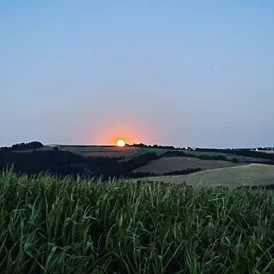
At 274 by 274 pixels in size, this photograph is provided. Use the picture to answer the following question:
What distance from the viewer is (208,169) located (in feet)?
26.6

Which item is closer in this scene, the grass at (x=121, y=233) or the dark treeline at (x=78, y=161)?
the grass at (x=121, y=233)

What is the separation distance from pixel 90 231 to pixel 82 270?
1.83ft

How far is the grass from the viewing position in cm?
235

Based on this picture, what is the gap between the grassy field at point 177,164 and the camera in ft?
26.5

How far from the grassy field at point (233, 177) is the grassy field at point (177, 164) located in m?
0.58

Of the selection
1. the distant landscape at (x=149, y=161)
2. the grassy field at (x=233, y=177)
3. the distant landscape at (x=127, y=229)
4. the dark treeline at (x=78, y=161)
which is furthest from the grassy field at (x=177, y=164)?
the distant landscape at (x=127, y=229)

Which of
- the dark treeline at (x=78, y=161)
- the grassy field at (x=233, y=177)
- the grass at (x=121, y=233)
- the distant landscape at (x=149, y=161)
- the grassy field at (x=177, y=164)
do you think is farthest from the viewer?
the grassy field at (x=177, y=164)

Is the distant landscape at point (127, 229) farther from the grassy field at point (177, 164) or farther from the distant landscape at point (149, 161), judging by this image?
the grassy field at point (177, 164)

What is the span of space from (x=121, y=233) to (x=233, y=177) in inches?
178

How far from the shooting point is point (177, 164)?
27.6 ft

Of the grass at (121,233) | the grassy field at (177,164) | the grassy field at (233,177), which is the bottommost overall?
the grass at (121,233)

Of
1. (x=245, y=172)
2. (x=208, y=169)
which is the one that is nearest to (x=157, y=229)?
(x=245, y=172)

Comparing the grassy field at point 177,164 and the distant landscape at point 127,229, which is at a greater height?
the grassy field at point 177,164

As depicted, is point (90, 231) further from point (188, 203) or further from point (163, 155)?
point (163, 155)
